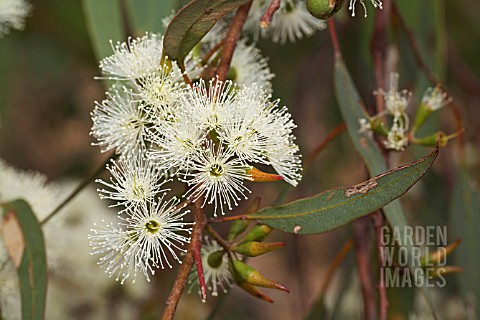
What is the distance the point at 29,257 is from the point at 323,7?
2.26 ft

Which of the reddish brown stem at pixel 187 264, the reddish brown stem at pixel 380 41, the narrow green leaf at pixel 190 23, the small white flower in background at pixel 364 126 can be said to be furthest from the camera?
the reddish brown stem at pixel 380 41

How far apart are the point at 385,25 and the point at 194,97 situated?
80 cm

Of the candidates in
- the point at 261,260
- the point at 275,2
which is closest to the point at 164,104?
the point at 275,2

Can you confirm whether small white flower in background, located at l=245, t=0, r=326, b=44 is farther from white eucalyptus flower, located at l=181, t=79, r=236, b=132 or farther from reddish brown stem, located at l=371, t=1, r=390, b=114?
white eucalyptus flower, located at l=181, t=79, r=236, b=132

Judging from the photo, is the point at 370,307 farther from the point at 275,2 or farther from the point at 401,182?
the point at 275,2

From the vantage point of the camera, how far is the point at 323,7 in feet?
3.20

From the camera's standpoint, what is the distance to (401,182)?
3.31 ft

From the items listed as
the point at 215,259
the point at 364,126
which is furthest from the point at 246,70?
the point at 215,259

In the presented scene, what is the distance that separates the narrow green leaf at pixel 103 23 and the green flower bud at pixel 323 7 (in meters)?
0.63

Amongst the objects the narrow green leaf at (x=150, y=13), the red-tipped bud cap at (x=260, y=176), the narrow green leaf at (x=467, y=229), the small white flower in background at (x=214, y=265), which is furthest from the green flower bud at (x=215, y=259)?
the narrow green leaf at (x=467, y=229)

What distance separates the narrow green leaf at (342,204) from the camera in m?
1.01

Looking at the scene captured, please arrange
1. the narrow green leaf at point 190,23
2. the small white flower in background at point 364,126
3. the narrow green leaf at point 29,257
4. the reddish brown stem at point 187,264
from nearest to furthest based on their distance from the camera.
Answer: the reddish brown stem at point 187,264, the narrow green leaf at point 190,23, the narrow green leaf at point 29,257, the small white flower in background at point 364,126

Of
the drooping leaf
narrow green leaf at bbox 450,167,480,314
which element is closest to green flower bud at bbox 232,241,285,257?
the drooping leaf

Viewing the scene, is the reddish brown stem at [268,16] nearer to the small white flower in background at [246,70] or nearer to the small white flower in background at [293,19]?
the small white flower in background at [246,70]
